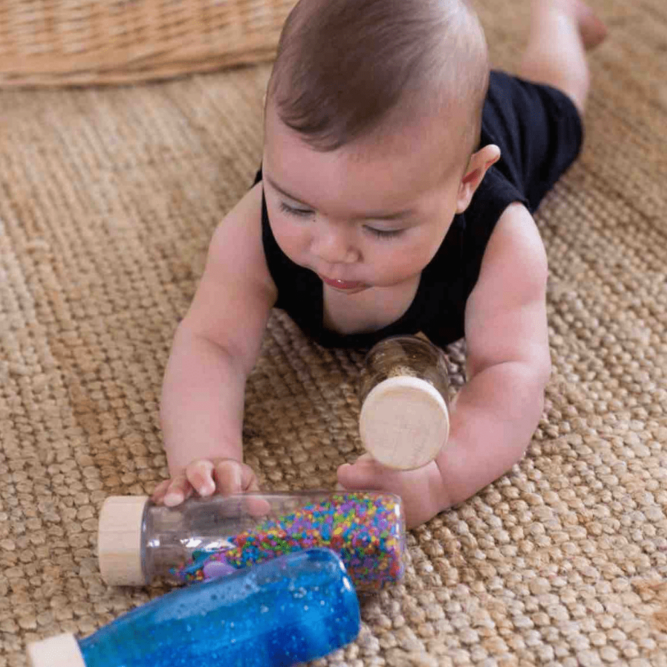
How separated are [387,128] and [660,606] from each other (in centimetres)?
38

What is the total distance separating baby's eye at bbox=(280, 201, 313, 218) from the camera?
77cm

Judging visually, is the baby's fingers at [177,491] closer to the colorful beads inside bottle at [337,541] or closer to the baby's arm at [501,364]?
the colorful beads inside bottle at [337,541]

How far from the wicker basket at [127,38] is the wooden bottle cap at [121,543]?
33.8 inches

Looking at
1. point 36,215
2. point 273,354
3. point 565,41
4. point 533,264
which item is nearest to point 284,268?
point 273,354

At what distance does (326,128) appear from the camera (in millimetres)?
720

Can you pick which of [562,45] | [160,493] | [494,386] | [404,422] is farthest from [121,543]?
[562,45]

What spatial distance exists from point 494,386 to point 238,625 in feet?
1.00

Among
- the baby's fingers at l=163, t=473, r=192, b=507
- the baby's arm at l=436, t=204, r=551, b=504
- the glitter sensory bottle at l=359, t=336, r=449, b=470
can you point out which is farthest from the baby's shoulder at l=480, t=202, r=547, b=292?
the baby's fingers at l=163, t=473, r=192, b=507

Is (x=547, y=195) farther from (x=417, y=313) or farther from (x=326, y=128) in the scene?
(x=326, y=128)

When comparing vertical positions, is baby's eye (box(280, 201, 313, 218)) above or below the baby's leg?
above

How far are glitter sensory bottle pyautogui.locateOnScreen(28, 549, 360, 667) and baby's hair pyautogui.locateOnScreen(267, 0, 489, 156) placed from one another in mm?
291

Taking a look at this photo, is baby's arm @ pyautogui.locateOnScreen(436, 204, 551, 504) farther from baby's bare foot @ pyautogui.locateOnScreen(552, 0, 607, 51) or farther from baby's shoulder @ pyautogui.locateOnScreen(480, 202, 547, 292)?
baby's bare foot @ pyautogui.locateOnScreen(552, 0, 607, 51)

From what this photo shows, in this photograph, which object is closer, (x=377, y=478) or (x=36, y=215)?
(x=377, y=478)

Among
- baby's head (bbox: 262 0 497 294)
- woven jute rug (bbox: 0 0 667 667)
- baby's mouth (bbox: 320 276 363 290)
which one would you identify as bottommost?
woven jute rug (bbox: 0 0 667 667)
